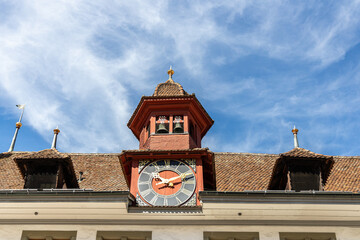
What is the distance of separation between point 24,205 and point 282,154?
8.48m

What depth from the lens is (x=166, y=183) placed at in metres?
20.8

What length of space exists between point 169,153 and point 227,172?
5.83 meters

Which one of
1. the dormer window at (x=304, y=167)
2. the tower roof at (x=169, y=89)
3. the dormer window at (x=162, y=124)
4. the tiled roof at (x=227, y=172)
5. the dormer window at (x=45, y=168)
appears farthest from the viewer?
the tower roof at (x=169, y=89)

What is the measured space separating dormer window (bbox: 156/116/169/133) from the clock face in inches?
82.1

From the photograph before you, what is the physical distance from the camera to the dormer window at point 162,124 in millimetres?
23312

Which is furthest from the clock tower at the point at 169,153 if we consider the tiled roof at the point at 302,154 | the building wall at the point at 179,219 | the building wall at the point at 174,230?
the tiled roof at the point at 302,154

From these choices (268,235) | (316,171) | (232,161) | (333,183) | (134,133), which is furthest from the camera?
(232,161)

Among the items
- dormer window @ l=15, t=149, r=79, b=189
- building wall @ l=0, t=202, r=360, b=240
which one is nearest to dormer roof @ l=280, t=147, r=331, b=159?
building wall @ l=0, t=202, r=360, b=240

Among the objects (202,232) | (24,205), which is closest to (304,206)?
(202,232)

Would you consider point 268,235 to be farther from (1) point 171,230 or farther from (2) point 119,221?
(2) point 119,221

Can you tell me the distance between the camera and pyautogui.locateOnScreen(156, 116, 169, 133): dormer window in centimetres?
2331

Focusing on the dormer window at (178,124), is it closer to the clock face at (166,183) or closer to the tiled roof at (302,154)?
the clock face at (166,183)

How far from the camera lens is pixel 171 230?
18.8m

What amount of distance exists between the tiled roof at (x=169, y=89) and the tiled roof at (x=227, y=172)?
3.87 meters
